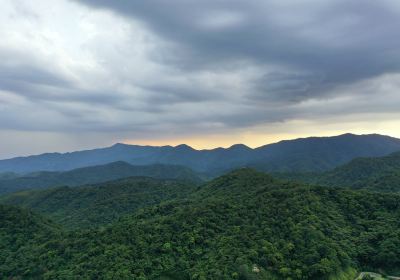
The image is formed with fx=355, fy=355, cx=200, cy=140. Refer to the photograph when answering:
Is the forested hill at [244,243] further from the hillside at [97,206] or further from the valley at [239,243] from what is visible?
the hillside at [97,206]

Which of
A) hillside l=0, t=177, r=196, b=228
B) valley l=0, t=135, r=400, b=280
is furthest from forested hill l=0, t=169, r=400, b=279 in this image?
hillside l=0, t=177, r=196, b=228

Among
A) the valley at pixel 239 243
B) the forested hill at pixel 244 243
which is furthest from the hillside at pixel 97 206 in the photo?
the forested hill at pixel 244 243

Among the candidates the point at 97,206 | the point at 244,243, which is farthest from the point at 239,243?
the point at 97,206

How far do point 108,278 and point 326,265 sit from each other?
121 ft

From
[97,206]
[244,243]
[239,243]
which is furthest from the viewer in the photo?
[97,206]

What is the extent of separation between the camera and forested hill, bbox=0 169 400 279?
6109cm

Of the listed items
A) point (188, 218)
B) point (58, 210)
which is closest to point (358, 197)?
point (188, 218)

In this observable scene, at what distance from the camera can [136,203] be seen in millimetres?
170625

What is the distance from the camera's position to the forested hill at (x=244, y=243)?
6109 centimetres

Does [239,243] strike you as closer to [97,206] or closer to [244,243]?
[244,243]

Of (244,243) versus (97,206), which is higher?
(244,243)

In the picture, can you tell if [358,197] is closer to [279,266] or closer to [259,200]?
[259,200]

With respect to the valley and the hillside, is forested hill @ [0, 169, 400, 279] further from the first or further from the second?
the hillside

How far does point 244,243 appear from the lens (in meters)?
68.1
